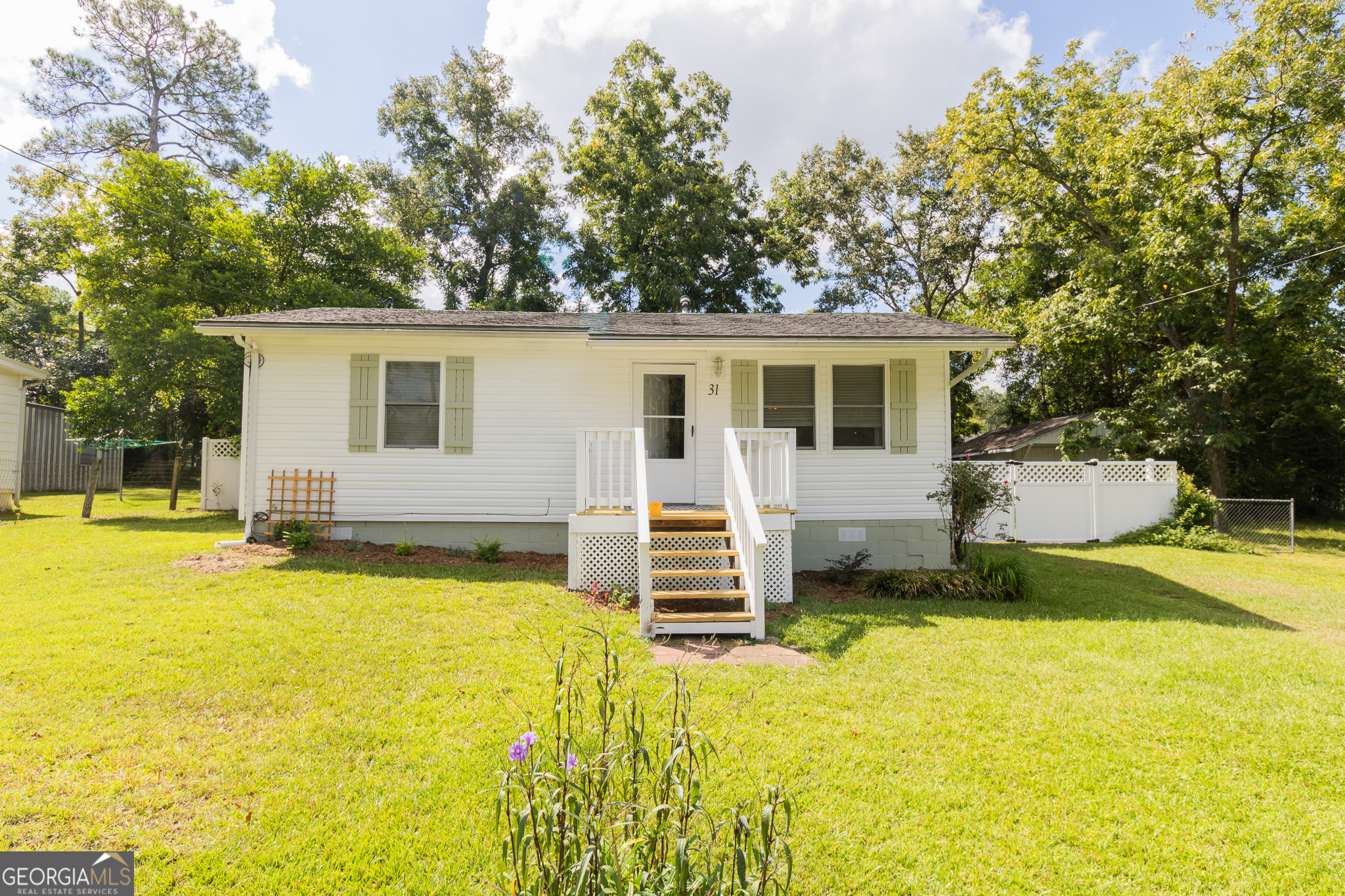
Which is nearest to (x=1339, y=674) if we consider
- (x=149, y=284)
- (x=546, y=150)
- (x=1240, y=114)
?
(x=1240, y=114)

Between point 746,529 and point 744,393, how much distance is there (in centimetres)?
294

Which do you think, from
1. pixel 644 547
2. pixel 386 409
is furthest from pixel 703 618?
pixel 386 409

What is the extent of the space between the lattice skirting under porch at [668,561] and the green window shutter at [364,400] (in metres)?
3.86

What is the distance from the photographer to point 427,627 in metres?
5.00

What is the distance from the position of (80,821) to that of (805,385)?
793 cm

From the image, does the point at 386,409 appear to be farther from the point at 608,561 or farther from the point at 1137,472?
the point at 1137,472

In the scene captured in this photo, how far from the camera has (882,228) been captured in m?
21.6

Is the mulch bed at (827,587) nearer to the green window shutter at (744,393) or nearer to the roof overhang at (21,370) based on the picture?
the green window shutter at (744,393)

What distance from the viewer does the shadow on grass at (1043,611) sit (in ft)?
18.0

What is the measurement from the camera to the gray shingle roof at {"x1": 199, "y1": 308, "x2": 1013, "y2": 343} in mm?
7875

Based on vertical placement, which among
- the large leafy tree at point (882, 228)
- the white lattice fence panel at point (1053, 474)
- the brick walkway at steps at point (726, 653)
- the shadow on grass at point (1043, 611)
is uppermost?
the large leafy tree at point (882, 228)

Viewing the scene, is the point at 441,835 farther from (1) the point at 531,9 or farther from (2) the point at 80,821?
(1) the point at 531,9

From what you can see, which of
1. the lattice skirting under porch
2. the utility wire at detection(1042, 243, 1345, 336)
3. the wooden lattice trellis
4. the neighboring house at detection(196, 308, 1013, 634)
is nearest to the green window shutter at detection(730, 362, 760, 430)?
the neighboring house at detection(196, 308, 1013, 634)

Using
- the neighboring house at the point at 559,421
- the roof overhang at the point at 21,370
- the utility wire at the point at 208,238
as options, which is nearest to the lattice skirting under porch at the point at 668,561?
the neighboring house at the point at 559,421
